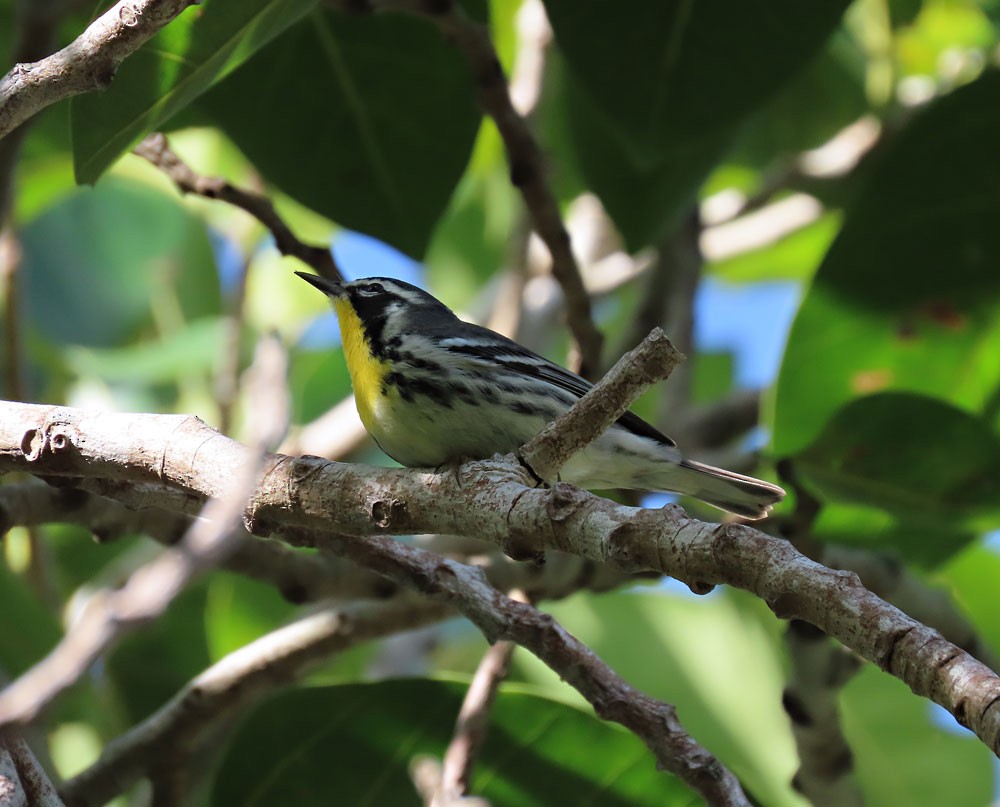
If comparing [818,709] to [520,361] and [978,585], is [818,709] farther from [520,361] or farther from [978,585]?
[978,585]

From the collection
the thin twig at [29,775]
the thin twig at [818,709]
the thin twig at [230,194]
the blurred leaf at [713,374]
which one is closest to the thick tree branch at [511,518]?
the thin twig at [29,775]

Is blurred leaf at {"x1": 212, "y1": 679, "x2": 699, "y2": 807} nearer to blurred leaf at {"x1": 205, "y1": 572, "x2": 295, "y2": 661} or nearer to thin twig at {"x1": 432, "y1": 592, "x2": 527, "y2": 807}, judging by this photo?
thin twig at {"x1": 432, "y1": 592, "x2": 527, "y2": 807}

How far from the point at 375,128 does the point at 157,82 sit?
1.16 meters

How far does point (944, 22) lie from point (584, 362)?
3.55m

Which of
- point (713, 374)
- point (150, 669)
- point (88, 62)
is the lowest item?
point (150, 669)

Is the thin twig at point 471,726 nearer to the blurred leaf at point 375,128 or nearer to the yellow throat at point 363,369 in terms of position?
the yellow throat at point 363,369

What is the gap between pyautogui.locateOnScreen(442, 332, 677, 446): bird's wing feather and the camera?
3428mm

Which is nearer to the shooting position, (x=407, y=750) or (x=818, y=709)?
(x=818, y=709)

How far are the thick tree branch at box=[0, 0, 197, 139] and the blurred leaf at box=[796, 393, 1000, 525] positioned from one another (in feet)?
7.12

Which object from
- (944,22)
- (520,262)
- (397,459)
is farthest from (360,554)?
(944,22)

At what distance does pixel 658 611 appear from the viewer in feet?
14.5

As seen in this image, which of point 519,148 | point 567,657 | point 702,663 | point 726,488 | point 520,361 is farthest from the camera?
point 702,663

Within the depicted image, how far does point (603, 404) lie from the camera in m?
1.75

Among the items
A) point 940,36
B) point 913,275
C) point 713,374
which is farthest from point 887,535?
point 940,36
